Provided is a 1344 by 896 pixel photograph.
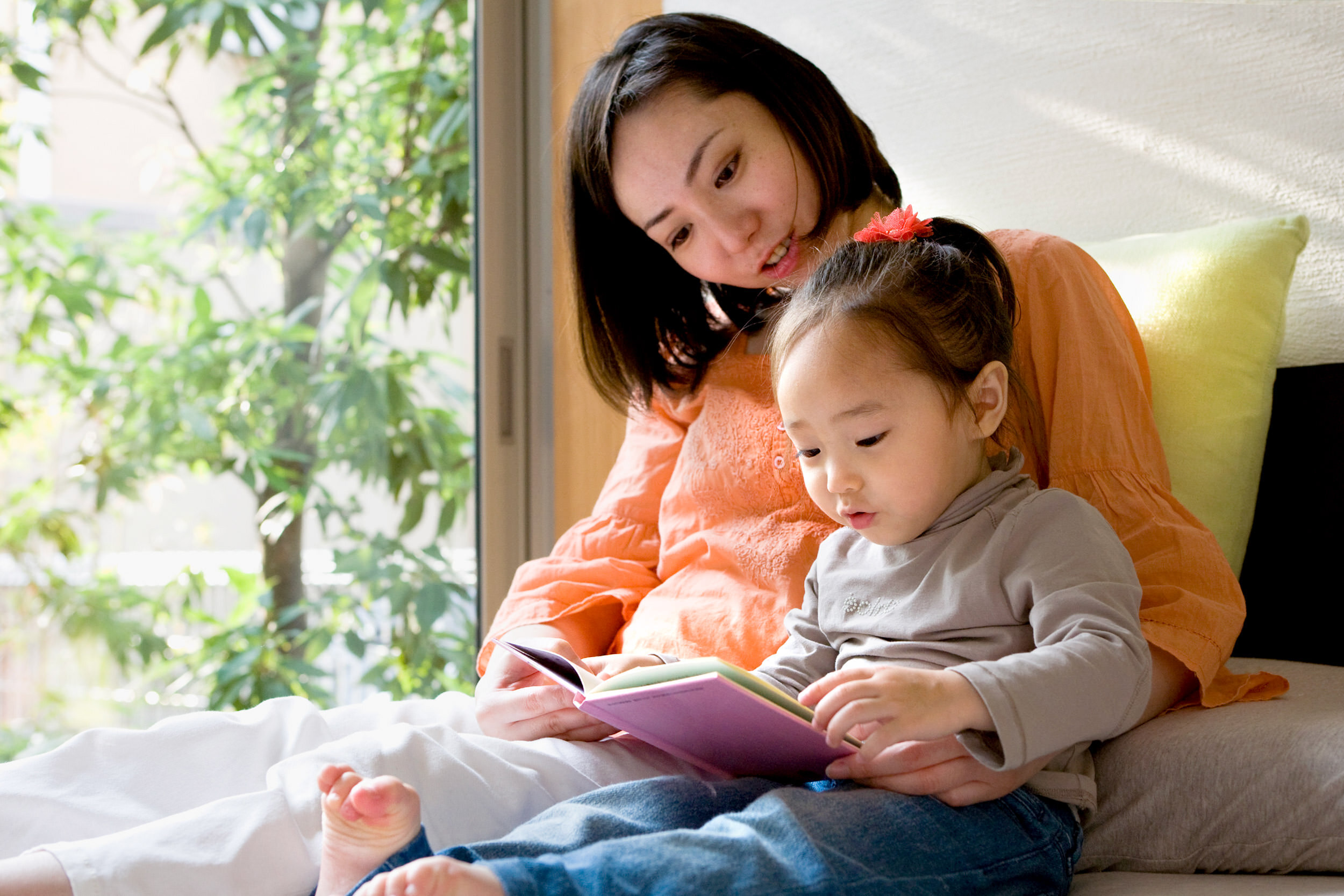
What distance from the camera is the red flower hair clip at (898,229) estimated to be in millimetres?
1106

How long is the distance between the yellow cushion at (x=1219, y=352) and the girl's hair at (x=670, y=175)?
349mm

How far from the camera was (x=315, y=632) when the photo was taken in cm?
247

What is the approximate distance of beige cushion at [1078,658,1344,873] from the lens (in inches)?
33.4

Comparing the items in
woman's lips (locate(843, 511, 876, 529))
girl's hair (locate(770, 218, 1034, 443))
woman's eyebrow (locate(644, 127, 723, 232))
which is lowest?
woman's lips (locate(843, 511, 876, 529))

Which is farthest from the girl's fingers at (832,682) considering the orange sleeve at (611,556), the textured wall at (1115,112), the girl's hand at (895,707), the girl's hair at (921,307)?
the textured wall at (1115,112)

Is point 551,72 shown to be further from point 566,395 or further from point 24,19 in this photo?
point 24,19

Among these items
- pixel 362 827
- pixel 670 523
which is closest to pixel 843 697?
pixel 362 827

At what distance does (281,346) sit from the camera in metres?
2.41

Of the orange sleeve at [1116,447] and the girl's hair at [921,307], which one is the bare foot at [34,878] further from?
the orange sleeve at [1116,447]

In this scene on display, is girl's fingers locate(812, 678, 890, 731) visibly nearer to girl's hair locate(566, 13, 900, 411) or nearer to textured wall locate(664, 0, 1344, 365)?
girl's hair locate(566, 13, 900, 411)

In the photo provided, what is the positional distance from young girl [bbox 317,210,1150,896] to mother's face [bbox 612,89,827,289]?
19 cm

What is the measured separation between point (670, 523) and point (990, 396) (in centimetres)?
49

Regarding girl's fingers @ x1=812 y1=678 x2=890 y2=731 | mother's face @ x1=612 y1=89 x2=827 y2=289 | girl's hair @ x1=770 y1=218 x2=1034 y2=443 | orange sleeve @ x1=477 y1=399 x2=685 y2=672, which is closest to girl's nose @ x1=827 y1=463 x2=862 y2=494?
girl's hair @ x1=770 y1=218 x2=1034 y2=443

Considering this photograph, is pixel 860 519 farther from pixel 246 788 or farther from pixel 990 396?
pixel 246 788
